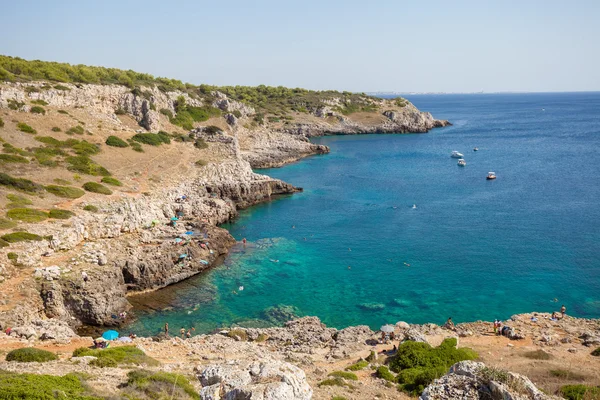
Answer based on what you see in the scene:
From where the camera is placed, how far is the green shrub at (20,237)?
3491 cm

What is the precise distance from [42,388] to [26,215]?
31.3m

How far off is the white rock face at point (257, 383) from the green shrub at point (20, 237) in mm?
30410

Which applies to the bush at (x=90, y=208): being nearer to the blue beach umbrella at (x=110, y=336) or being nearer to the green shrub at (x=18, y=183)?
the green shrub at (x=18, y=183)

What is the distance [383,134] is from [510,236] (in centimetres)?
10140

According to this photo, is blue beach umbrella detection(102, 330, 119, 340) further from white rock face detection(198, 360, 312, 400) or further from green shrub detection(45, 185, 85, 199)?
green shrub detection(45, 185, 85, 199)

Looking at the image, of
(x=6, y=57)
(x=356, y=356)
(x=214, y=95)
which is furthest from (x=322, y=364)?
(x=214, y=95)

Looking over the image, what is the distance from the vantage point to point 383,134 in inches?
5832

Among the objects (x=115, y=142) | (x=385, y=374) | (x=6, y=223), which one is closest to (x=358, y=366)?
(x=385, y=374)

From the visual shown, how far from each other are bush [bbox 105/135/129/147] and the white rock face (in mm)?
59819

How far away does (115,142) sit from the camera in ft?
215

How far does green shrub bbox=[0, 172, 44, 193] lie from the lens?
146 ft

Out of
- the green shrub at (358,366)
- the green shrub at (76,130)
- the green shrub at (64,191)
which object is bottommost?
the green shrub at (358,366)

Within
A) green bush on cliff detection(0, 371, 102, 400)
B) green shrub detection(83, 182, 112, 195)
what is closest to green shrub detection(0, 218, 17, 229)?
green shrub detection(83, 182, 112, 195)

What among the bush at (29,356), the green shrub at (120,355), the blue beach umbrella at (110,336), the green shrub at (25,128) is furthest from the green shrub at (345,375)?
the green shrub at (25,128)
